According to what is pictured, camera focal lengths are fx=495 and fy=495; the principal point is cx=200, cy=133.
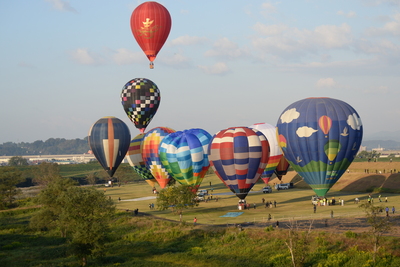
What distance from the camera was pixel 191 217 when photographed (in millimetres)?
61938

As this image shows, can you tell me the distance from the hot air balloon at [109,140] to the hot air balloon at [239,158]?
25.2 metres

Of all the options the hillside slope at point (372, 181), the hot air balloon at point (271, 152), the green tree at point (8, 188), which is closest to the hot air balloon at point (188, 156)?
the hot air balloon at point (271, 152)

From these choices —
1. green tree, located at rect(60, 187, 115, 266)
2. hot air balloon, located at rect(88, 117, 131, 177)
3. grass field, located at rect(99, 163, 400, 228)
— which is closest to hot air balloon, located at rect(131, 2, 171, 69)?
hot air balloon, located at rect(88, 117, 131, 177)

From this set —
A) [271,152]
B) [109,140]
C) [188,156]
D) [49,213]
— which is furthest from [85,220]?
[109,140]

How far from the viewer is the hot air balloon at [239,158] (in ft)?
209

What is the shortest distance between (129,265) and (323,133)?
28.7m

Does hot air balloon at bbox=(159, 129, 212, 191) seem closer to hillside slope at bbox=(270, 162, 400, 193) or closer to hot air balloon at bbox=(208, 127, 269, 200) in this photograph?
hot air balloon at bbox=(208, 127, 269, 200)

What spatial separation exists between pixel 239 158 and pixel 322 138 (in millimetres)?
10809

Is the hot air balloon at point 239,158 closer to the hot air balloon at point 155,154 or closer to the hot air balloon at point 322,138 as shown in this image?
the hot air balloon at point 322,138

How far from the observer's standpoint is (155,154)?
8231 cm

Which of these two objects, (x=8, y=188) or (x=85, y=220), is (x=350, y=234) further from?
(x=8, y=188)

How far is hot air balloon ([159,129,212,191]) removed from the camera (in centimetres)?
7194

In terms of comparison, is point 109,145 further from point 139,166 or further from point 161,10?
point 161,10

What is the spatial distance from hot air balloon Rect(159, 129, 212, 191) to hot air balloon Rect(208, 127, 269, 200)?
21.9ft
